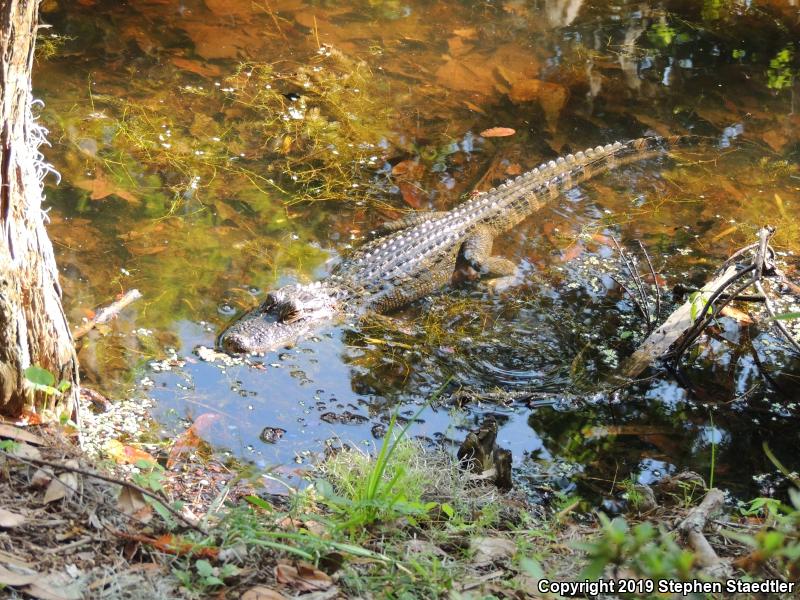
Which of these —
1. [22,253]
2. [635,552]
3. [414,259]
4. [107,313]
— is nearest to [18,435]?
[22,253]

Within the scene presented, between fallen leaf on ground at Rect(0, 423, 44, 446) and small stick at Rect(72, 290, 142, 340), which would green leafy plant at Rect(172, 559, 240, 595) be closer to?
fallen leaf on ground at Rect(0, 423, 44, 446)

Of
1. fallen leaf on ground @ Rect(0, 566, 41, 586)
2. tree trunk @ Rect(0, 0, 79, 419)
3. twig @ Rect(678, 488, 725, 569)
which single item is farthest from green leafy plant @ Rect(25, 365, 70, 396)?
twig @ Rect(678, 488, 725, 569)

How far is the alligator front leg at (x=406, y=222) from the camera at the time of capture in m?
6.02

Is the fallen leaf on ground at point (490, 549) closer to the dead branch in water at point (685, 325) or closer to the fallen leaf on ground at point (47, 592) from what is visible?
the fallen leaf on ground at point (47, 592)

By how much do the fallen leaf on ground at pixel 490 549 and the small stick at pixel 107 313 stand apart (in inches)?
109

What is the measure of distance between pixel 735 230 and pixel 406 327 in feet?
9.63

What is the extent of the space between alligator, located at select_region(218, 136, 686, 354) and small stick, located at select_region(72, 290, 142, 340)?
0.61 meters

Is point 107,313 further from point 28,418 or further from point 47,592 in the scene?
point 47,592

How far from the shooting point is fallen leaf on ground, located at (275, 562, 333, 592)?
2324 mm

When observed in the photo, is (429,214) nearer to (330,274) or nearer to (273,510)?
(330,274)

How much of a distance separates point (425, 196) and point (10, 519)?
463cm

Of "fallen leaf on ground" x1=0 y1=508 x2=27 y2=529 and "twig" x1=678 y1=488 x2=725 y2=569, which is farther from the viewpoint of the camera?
"twig" x1=678 y1=488 x2=725 y2=569

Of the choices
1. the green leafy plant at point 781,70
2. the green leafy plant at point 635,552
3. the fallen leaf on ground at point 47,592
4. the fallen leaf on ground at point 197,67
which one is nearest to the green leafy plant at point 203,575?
the fallen leaf on ground at point 47,592

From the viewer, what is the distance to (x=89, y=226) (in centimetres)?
539
